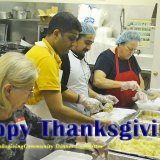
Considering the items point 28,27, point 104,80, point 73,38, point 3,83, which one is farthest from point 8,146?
point 28,27

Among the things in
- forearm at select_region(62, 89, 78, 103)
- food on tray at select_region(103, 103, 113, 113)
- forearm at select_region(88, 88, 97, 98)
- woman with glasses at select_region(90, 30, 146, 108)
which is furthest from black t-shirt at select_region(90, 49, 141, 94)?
forearm at select_region(62, 89, 78, 103)

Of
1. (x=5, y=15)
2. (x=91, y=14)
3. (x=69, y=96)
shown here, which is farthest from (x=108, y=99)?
(x=5, y=15)

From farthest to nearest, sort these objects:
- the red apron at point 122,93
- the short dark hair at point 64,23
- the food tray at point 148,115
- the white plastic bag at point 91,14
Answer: the white plastic bag at point 91,14, the red apron at point 122,93, the food tray at point 148,115, the short dark hair at point 64,23

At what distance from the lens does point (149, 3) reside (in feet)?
12.4

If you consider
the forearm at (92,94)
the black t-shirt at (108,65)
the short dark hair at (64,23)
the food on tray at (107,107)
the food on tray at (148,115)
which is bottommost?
the food on tray at (148,115)

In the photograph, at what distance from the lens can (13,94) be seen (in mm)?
1131

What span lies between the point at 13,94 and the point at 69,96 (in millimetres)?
839

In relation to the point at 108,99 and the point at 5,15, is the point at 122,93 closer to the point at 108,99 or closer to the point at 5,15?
the point at 108,99

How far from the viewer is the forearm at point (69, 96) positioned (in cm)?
194

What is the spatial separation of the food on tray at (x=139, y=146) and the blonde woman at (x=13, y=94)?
50 centimetres

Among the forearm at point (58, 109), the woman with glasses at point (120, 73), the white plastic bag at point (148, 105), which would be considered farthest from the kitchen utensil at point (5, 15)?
the forearm at point (58, 109)

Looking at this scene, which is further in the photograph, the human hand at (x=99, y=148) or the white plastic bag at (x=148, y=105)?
the white plastic bag at (x=148, y=105)

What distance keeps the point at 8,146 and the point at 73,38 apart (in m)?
0.73

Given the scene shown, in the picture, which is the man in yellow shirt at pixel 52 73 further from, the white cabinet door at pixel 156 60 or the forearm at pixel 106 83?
the white cabinet door at pixel 156 60
